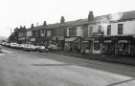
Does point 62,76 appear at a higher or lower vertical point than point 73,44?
lower

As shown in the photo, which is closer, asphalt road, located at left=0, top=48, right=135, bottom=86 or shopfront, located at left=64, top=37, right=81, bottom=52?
asphalt road, located at left=0, top=48, right=135, bottom=86

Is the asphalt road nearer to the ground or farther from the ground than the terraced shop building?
nearer to the ground

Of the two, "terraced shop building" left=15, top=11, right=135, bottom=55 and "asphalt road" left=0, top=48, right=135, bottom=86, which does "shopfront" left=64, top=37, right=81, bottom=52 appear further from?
"asphalt road" left=0, top=48, right=135, bottom=86

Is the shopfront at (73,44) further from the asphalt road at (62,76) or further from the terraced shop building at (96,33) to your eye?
the asphalt road at (62,76)

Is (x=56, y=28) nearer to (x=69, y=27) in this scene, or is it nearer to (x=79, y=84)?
(x=69, y=27)

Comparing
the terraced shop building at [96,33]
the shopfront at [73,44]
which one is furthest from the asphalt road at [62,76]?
the shopfront at [73,44]

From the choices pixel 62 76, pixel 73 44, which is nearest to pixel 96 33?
pixel 73 44

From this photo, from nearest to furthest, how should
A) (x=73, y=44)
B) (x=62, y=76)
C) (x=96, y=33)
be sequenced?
(x=62, y=76) → (x=96, y=33) → (x=73, y=44)

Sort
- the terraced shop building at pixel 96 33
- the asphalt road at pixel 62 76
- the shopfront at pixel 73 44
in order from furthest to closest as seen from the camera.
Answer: the shopfront at pixel 73 44, the terraced shop building at pixel 96 33, the asphalt road at pixel 62 76

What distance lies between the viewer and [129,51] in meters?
27.1

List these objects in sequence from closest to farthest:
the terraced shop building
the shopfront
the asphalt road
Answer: the asphalt road, the terraced shop building, the shopfront

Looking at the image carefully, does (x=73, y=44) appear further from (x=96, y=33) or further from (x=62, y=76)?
(x=62, y=76)

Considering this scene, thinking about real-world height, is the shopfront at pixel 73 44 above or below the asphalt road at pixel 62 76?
above

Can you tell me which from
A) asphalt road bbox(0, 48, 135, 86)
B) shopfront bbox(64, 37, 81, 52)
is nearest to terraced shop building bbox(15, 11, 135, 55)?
shopfront bbox(64, 37, 81, 52)
